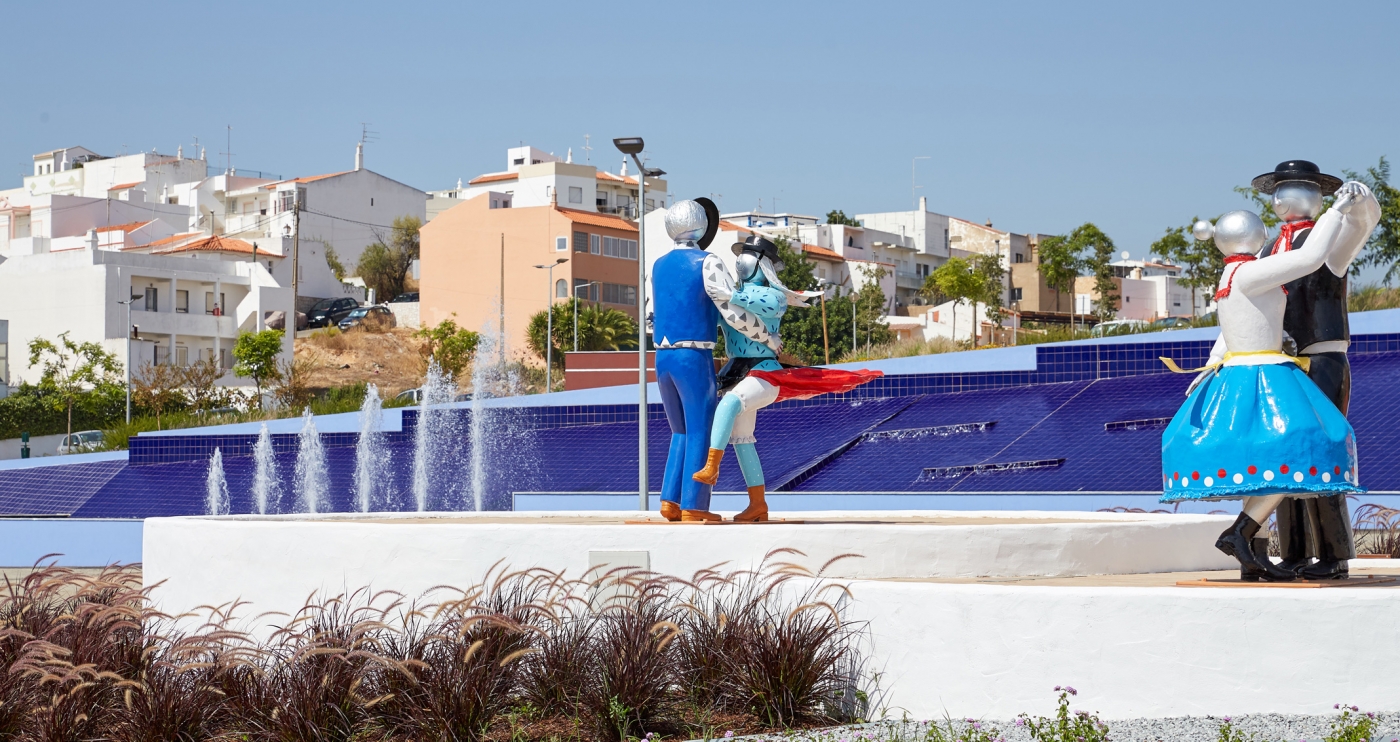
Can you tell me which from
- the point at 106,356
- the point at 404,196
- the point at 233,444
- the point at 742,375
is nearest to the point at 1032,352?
the point at 233,444

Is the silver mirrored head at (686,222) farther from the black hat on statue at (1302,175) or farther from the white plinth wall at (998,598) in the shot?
the black hat on statue at (1302,175)

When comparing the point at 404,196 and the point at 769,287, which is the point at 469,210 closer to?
the point at 404,196

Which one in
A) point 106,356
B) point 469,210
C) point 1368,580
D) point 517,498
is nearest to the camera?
point 1368,580

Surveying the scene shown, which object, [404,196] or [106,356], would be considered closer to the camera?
[106,356]

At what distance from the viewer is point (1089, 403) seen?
58.3 ft

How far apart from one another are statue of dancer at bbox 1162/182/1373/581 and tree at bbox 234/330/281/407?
158 feet

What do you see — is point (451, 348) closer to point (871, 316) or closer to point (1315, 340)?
point (871, 316)

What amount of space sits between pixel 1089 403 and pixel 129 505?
13.2 m

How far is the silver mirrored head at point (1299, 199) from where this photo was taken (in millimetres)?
6777

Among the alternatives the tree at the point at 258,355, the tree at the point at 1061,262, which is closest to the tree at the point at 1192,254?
the tree at the point at 1061,262

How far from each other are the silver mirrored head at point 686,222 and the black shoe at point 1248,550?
3.93 metres

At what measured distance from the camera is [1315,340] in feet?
22.1

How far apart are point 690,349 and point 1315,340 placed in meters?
3.65

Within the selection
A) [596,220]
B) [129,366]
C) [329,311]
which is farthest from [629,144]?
[329,311]
